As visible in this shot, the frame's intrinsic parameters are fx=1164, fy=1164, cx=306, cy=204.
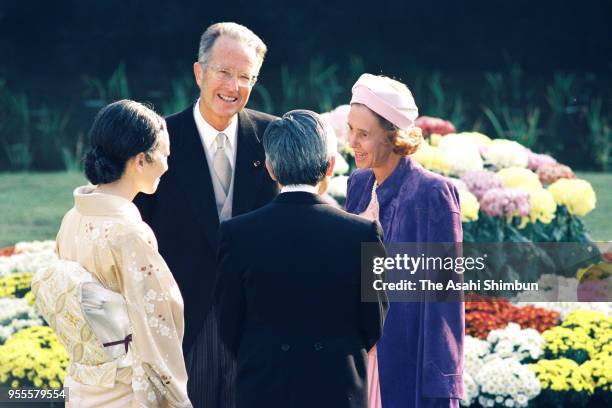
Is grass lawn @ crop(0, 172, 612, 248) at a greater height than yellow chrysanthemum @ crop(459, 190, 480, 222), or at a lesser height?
greater

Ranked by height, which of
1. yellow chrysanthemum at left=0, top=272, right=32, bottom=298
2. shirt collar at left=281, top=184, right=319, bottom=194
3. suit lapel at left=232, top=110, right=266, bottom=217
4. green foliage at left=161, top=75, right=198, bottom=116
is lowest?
yellow chrysanthemum at left=0, top=272, right=32, bottom=298

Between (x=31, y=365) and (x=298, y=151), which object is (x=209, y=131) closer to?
(x=298, y=151)

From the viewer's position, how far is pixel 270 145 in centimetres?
351

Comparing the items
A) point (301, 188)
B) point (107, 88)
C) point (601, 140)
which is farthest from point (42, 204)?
point (301, 188)

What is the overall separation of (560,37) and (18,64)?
18.0 ft

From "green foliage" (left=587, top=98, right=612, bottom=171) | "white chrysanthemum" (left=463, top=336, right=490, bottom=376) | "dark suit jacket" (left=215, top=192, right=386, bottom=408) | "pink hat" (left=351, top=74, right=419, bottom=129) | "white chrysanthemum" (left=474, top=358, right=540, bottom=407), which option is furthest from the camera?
"green foliage" (left=587, top=98, right=612, bottom=171)

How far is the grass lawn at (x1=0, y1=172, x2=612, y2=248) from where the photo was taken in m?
9.02

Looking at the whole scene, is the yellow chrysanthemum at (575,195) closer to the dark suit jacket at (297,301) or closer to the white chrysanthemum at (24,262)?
the white chrysanthemum at (24,262)

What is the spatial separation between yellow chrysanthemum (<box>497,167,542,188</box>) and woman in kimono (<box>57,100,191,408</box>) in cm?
356

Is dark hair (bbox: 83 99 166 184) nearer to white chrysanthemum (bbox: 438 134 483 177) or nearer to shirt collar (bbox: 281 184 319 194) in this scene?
shirt collar (bbox: 281 184 319 194)

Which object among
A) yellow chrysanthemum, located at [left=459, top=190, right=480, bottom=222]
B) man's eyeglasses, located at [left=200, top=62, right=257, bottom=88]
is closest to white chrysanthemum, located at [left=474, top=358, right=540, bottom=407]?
yellow chrysanthemum, located at [left=459, top=190, right=480, bottom=222]

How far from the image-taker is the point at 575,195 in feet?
22.0

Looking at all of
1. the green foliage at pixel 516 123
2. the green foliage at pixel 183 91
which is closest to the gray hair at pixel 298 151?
the green foliage at pixel 516 123

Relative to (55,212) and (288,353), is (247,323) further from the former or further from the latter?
(55,212)
